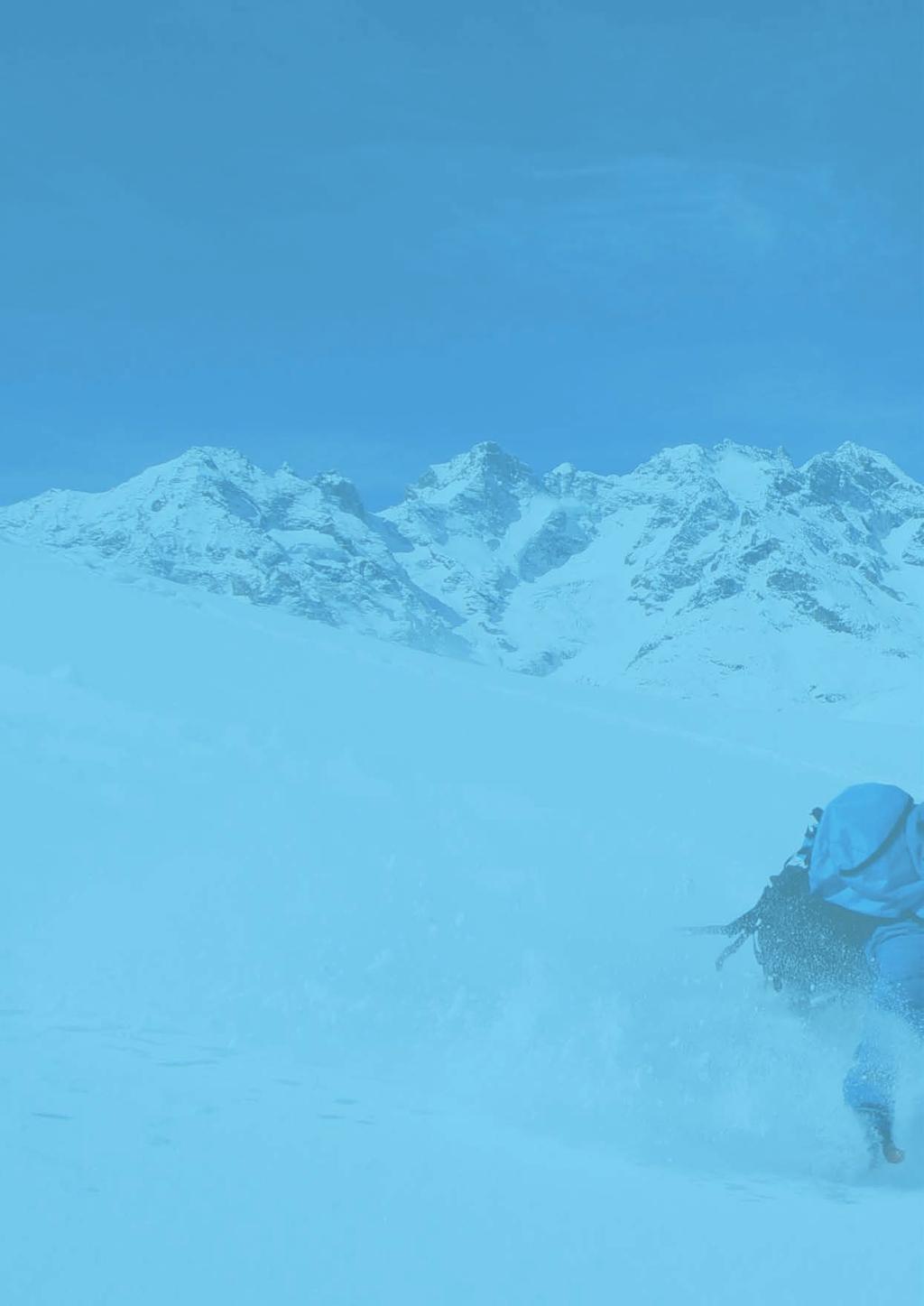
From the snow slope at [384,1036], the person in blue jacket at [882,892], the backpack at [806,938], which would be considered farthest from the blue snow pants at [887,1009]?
the snow slope at [384,1036]

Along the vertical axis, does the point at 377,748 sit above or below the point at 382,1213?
A: above

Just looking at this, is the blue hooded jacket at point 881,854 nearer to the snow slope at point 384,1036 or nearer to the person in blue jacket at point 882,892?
the person in blue jacket at point 882,892

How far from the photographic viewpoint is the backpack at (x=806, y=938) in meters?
4.86

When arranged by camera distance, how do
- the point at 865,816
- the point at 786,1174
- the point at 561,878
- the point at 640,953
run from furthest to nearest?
the point at 561,878, the point at 640,953, the point at 865,816, the point at 786,1174

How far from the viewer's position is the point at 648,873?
7141 millimetres

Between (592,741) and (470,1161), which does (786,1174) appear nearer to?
(470,1161)

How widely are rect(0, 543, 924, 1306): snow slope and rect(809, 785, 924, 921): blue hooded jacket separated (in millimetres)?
625

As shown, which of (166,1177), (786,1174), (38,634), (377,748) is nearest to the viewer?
(166,1177)

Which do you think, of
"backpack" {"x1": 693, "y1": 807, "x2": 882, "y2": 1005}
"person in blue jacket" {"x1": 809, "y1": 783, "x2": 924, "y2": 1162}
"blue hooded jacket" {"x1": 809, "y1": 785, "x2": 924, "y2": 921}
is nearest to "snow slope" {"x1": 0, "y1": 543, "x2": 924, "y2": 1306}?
"backpack" {"x1": 693, "y1": 807, "x2": 882, "y2": 1005}

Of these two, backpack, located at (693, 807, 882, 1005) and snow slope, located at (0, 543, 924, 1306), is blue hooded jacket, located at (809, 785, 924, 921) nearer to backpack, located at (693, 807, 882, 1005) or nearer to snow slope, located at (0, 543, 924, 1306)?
backpack, located at (693, 807, 882, 1005)

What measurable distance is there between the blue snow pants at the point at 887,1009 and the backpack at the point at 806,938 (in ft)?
0.42

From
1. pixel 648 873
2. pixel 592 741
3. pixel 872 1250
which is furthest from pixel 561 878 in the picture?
pixel 592 741

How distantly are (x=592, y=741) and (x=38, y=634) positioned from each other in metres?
5.17

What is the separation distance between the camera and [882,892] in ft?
15.5
